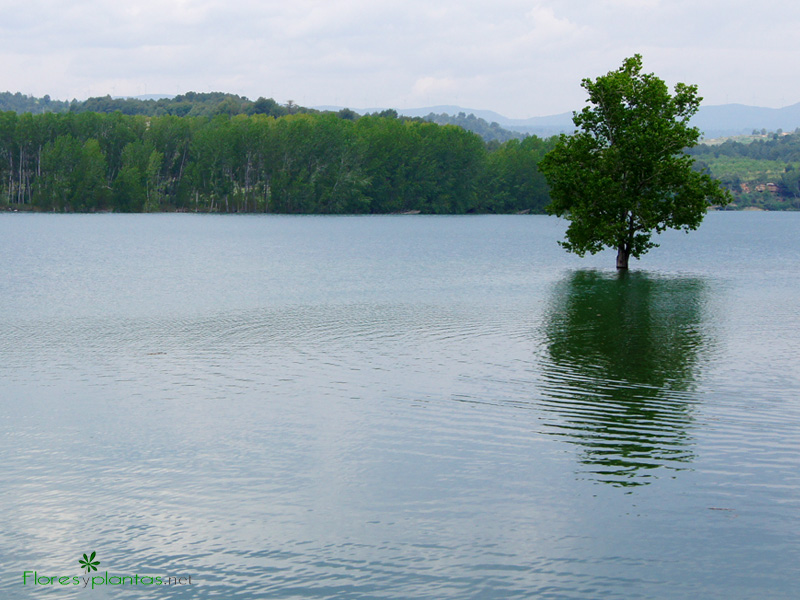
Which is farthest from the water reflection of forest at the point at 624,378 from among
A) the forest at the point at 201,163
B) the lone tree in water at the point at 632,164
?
the forest at the point at 201,163

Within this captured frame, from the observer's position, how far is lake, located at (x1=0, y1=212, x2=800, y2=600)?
1342 centimetres

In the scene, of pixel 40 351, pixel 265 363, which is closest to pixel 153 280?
pixel 40 351

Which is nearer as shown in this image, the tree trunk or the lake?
the lake

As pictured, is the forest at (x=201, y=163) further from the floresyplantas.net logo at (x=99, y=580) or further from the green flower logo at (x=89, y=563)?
the floresyplantas.net logo at (x=99, y=580)

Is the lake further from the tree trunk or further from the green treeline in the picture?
the green treeline

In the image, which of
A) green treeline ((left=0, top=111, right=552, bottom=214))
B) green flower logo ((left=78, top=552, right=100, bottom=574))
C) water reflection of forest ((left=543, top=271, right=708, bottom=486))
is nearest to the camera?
green flower logo ((left=78, top=552, right=100, bottom=574))

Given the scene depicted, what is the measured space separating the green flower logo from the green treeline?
164525mm

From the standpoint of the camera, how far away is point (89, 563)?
13.5m

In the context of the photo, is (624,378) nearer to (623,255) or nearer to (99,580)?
(99,580)

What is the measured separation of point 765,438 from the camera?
19.9 metres

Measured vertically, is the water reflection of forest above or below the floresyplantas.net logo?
above

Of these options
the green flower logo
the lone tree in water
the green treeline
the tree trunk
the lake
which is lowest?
the green flower logo

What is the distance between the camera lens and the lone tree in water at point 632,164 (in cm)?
6094

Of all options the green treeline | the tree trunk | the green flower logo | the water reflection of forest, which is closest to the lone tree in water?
the tree trunk
